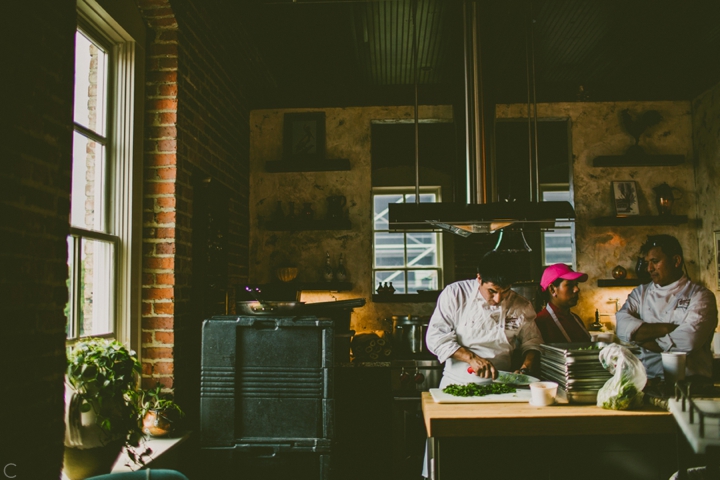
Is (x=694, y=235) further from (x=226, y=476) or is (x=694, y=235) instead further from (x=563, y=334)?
(x=226, y=476)

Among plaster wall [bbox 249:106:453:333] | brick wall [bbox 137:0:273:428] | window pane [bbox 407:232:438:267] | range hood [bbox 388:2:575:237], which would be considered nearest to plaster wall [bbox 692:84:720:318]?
range hood [bbox 388:2:575:237]

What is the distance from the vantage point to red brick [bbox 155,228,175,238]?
9.91 feet

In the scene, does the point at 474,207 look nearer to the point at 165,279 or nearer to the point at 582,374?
the point at 582,374

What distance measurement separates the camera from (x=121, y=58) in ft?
9.54

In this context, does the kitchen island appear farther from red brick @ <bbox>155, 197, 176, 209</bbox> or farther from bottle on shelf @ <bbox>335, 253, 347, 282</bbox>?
bottle on shelf @ <bbox>335, 253, 347, 282</bbox>

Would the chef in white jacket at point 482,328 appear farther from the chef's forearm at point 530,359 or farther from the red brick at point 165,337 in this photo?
the red brick at point 165,337

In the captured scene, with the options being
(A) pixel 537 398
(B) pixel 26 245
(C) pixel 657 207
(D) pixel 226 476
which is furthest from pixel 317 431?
(C) pixel 657 207

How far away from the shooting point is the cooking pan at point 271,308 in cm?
305

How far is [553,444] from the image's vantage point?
2533 mm

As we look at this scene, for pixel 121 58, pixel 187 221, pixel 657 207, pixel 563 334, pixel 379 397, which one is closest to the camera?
pixel 121 58

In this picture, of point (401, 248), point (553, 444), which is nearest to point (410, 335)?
point (553, 444)

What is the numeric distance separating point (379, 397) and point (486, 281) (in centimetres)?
152

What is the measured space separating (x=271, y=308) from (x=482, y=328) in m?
1.37

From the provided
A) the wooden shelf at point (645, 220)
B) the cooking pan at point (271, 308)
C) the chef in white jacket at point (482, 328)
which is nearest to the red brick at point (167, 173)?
the cooking pan at point (271, 308)
